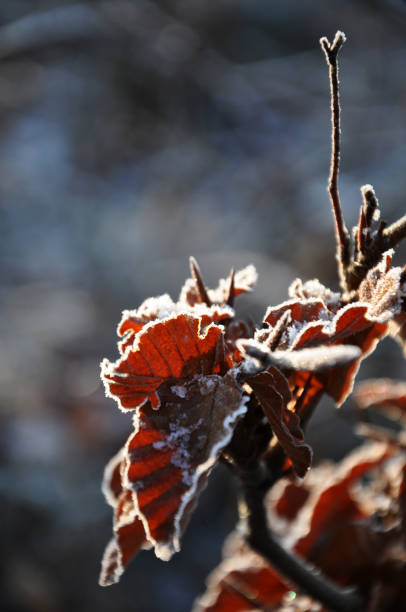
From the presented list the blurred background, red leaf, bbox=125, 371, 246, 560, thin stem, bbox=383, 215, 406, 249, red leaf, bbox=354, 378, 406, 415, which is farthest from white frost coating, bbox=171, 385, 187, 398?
the blurred background

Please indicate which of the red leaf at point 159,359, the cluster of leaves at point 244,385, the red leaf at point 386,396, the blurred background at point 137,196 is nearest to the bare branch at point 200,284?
the cluster of leaves at point 244,385

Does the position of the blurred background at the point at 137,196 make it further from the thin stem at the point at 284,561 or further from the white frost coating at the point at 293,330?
the white frost coating at the point at 293,330

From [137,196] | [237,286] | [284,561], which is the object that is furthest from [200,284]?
[137,196]

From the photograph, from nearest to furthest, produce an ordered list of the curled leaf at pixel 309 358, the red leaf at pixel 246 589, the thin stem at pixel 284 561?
the curled leaf at pixel 309 358 < the thin stem at pixel 284 561 < the red leaf at pixel 246 589

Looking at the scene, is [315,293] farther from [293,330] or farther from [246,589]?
[246,589]

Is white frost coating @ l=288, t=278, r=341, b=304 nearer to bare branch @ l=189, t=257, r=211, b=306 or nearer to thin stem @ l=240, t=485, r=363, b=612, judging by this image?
bare branch @ l=189, t=257, r=211, b=306
